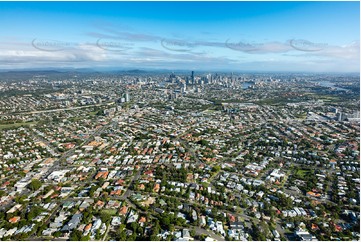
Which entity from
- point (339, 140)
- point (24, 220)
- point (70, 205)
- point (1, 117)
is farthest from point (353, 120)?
point (1, 117)

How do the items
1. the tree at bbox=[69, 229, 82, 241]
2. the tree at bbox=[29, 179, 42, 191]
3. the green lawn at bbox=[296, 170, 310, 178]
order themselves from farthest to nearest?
the green lawn at bbox=[296, 170, 310, 178] → the tree at bbox=[29, 179, 42, 191] → the tree at bbox=[69, 229, 82, 241]

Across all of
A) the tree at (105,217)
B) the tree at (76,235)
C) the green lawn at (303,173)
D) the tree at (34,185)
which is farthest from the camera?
the green lawn at (303,173)

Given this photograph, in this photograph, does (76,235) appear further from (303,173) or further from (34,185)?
(303,173)

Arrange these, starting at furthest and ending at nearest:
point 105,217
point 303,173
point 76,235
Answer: point 303,173 < point 105,217 < point 76,235

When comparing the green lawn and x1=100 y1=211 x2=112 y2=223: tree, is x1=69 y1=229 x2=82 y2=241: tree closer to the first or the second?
x1=100 y1=211 x2=112 y2=223: tree

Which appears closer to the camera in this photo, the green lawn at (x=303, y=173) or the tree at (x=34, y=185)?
the tree at (x=34, y=185)

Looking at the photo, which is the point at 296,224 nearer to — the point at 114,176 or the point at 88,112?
the point at 114,176

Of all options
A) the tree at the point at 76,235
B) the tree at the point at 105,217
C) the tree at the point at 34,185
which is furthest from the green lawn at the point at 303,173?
the tree at the point at 34,185

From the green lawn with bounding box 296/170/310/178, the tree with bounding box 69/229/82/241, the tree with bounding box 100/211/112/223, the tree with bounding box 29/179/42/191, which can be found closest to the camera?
the tree with bounding box 69/229/82/241

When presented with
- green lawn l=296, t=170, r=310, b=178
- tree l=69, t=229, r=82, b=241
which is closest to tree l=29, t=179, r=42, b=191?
tree l=69, t=229, r=82, b=241

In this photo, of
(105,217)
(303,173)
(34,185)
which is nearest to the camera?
(105,217)

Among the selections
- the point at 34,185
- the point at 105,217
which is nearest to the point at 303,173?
the point at 105,217

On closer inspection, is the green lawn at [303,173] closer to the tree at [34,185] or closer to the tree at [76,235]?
the tree at [76,235]
